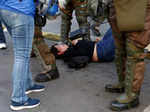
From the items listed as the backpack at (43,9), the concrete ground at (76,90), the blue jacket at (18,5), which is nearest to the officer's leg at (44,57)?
the concrete ground at (76,90)

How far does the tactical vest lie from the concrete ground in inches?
36.5

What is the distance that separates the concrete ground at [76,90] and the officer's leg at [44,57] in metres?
0.10

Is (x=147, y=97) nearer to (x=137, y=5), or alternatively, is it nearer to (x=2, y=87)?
(x=137, y=5)

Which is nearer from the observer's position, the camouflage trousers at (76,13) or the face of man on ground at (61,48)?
the face of man on ground at (61,48)

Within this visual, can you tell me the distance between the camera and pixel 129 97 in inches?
127

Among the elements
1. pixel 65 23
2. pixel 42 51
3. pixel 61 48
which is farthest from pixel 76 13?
pixel 42 51

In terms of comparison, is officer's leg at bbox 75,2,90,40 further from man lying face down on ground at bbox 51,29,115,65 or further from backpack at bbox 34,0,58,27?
backpack at bbox 34,0,58,27

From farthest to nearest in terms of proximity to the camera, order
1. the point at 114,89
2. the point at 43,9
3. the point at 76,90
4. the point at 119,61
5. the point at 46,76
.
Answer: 1. the point at 46,76
2. the point at 76,90
3. the point at 114,89
4. the point at 119,61
5. the point at 43,9

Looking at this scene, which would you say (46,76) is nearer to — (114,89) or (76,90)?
(76,90)

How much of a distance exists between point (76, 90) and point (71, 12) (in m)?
1.83

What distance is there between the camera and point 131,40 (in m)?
3.06

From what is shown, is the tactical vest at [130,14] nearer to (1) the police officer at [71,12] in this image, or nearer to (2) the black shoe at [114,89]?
(2) the black shoe at [114,89]

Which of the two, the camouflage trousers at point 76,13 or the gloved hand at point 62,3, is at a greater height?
the gloved hand at point 62,3

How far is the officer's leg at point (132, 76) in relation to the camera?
307 cm
